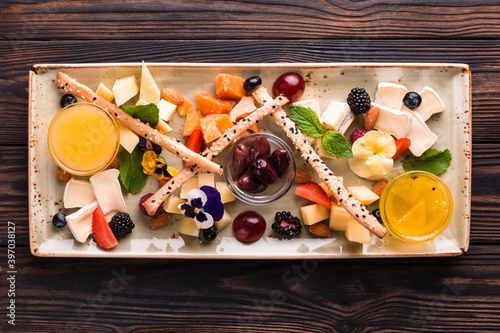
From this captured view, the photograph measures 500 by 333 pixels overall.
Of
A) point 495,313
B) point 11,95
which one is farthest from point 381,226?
point 11,95

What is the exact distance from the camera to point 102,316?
1732mm

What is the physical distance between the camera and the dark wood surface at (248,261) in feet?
5.64

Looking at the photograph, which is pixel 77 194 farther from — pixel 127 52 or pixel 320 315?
pixel 320 315

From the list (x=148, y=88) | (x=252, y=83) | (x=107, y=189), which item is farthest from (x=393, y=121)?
(x=107, y=189)

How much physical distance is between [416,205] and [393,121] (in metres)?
0.38

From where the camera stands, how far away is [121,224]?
1.59 meters

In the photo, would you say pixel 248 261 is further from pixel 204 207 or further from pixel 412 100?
pixel 412 100

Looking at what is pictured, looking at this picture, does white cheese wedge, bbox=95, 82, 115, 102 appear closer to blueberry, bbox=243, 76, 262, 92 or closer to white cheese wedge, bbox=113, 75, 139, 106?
white cheese wedge, bbox=113, 75, 139, 106

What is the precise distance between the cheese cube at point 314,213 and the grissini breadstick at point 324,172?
0.31ft

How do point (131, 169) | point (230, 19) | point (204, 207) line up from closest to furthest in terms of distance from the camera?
point (204, 207)
point (131, 169)
point (230, 19)

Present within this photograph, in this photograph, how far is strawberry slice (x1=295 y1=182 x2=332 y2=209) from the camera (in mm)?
1600

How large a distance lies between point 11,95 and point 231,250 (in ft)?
4.17

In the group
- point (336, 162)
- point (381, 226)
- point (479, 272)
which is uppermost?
point (336, 162)

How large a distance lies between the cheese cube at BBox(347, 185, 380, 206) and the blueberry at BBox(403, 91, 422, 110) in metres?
0.42
